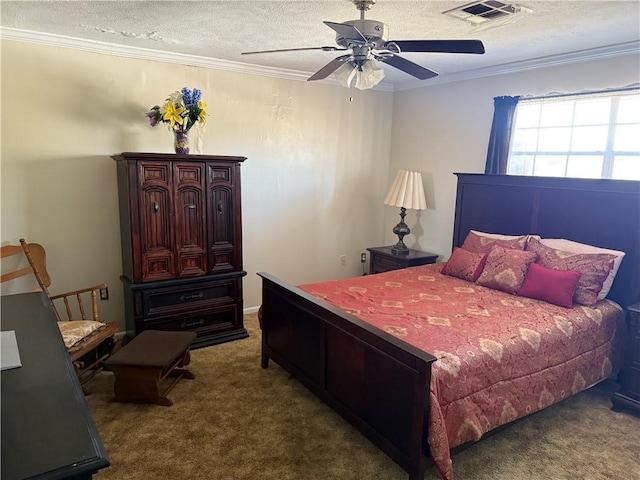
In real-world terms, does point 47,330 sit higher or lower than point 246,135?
lower

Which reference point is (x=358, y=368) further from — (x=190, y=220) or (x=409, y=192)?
(x=409, y=192)

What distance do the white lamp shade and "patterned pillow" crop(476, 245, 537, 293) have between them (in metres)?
1.25

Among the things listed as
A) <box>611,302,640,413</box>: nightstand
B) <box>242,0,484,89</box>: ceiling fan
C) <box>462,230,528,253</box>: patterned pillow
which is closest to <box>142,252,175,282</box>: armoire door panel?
<box>242,0,484,89</box>: ceiling fan

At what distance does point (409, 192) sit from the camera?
15.2 feet

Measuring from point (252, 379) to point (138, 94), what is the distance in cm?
256

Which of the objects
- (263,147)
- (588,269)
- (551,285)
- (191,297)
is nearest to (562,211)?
(588,269)

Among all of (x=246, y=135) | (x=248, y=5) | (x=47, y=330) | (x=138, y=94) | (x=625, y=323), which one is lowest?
(x=625, y=323)

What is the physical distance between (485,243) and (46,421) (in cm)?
340

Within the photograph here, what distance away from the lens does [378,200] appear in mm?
5402

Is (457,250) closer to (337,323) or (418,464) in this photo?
(337,323)

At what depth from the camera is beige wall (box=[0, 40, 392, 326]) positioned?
134 inches

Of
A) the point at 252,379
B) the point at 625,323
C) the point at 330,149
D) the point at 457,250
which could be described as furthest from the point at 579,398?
the point at 330,149

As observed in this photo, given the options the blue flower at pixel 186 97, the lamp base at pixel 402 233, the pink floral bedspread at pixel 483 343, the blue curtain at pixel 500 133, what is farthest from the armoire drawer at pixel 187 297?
the blue curtain at pixel 500 133

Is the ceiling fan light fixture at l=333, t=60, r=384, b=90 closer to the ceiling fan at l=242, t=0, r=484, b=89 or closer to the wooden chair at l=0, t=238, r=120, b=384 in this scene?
the ceiling fan at l=242, t=0, r=484, b=89
